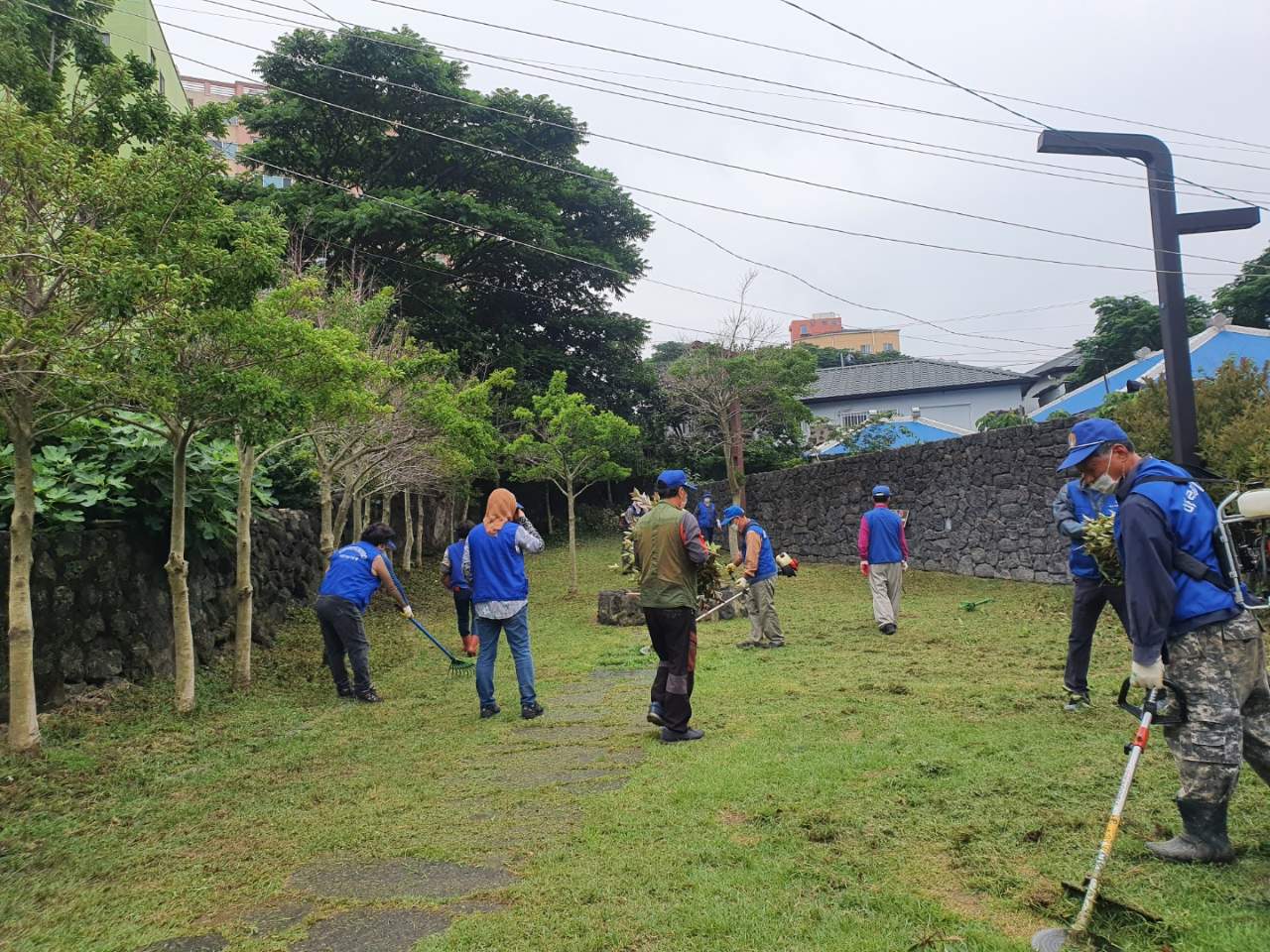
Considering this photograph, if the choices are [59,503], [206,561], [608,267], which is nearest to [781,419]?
[608,267]

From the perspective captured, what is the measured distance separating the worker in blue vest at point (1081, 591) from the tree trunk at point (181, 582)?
20.9 ft

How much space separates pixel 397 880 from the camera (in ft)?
12.0

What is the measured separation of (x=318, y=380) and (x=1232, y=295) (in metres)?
35.5

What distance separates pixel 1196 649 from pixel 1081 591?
2.91 metres

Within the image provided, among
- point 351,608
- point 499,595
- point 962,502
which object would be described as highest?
point 962,502

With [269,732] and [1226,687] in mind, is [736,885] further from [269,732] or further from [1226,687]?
[269,732]

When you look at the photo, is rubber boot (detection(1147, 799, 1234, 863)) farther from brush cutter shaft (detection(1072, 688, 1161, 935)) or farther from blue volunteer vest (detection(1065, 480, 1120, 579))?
blue volunteer vest (detection(1065, 480, 1120, 579))

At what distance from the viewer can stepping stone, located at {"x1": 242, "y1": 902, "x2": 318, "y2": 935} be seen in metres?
3.25

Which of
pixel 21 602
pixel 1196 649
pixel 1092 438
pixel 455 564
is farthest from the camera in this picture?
pixel 455 564

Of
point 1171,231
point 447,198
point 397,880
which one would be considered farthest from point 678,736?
point 447,198

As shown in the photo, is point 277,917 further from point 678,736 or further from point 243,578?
point 243,578

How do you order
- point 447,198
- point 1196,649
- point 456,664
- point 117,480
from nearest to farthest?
point 1196,649 < point 117,480 < point 456,664 < point 447,198

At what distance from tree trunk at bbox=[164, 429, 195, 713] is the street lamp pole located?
29.8ft

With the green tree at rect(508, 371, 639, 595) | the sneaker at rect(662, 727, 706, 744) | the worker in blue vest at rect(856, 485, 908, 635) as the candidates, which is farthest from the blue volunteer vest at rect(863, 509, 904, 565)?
the green tree at rect(508, 371, 639, 595)
